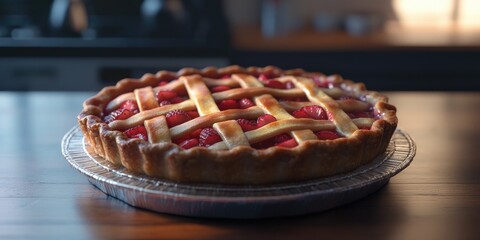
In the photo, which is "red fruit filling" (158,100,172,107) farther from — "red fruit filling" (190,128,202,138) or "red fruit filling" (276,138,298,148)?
"red fruit filling" (276,138,298,148)

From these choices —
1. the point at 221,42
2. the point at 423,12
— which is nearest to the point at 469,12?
the point at 423,12

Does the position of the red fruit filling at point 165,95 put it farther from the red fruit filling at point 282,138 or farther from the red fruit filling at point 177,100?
the red fruit filling at point 282,138

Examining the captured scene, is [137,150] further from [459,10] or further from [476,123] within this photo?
[459,10]

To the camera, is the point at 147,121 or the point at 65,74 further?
the point at 65,74

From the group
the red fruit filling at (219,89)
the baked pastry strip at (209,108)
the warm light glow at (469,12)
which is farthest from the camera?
the warm light glow at (469,12)

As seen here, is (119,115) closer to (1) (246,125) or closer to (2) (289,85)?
(1) (246,125)

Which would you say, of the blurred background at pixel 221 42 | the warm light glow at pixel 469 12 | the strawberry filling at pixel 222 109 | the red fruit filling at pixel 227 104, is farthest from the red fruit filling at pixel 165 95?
the warm light glow at pixel 469 12

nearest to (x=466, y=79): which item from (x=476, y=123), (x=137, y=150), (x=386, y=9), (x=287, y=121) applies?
(x=386, y=9)
